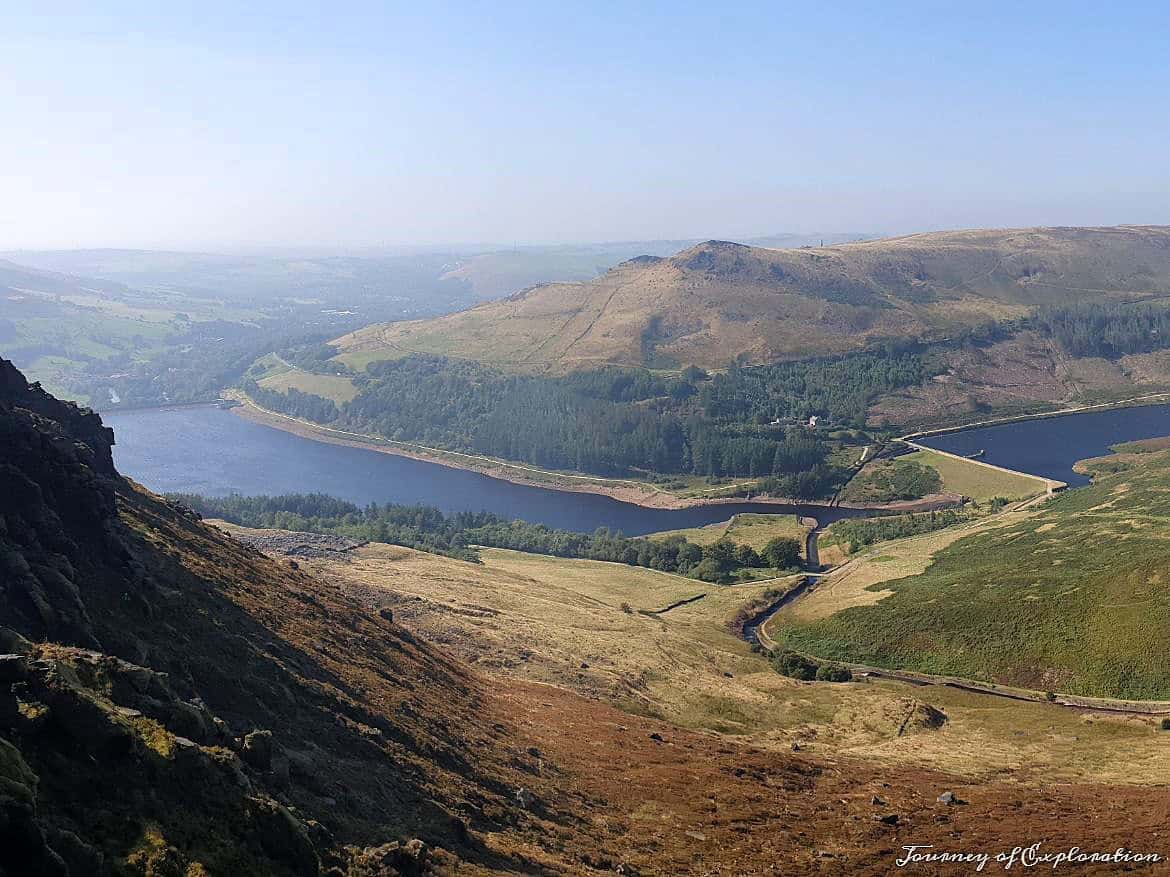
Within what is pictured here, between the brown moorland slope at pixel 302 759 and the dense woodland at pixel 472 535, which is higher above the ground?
the brown moorland slope at pixel 302 759

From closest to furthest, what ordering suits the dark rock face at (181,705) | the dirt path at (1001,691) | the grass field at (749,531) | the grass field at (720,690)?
the dark rock face at (181,705), the grass field at (720,690), the dirt path at (1001,691), the grass field at (749,531)

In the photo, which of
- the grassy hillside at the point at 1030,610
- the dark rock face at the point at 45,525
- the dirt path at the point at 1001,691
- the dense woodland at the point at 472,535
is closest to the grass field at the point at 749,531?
the dense woodland at the point at 472,535

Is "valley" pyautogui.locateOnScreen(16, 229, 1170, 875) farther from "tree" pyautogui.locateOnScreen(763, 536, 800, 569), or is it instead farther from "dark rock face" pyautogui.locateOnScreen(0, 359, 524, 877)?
"tree" pyautogui.locateOnScreen(763, 536, 800, 569)

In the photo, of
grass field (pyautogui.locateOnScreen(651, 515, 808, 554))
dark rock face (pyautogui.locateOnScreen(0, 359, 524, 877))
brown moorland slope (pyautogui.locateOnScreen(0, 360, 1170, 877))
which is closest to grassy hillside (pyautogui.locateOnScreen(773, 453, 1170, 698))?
grass field (pyautogui.locateOnScreen(651, 515, 808, 554))

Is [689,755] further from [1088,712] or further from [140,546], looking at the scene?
[1088,712]

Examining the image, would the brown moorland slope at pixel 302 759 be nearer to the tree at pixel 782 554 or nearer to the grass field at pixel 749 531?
the tree at pixel 782 554

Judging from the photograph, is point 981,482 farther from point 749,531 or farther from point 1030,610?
point 1030,610

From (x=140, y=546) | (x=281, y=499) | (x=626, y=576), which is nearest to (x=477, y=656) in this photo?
(x=140, y=546)
